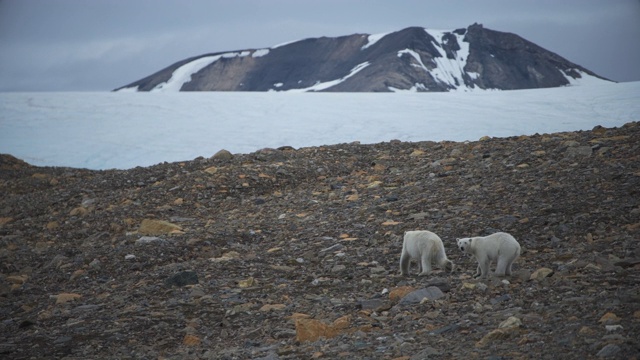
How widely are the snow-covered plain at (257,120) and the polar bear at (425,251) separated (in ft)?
48.0

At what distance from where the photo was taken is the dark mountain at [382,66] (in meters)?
86.0

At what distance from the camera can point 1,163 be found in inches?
647

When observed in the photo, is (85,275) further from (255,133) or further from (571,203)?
(255,133)

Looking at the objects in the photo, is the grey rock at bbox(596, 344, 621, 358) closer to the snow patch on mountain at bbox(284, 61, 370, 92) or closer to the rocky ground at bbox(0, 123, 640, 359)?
the rocky ground at bbox(0, 123, 640, 359)

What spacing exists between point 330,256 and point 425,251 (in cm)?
137

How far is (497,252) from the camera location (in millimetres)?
6273

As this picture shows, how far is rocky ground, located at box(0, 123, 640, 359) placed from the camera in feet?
16.7

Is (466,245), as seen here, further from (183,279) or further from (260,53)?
(260,53)

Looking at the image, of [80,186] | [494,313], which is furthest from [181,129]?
[494,313]

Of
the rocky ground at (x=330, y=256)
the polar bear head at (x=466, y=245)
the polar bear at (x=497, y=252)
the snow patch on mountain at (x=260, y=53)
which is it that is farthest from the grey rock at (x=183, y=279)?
the snow patch on mountain at (x=260, y=53)

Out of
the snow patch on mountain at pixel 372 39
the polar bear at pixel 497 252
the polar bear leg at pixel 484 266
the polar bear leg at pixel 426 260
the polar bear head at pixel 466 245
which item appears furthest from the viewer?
the snow patch on mountain at pixel 372 39

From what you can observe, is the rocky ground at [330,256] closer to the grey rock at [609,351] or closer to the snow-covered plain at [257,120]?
the grey rock at [609,351]

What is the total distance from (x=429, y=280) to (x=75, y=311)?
136 inches

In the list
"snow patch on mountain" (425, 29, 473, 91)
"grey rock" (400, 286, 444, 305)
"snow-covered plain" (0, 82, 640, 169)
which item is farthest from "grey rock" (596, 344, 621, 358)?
"snow patch on mountain" (425, 29, 473, 91)
